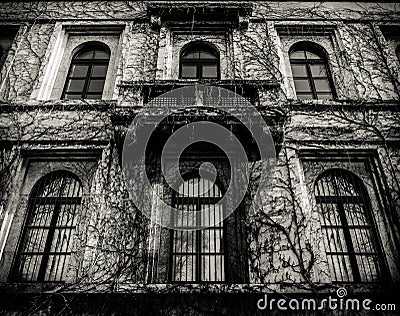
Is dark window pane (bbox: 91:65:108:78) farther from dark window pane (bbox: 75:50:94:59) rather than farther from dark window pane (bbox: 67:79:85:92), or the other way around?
dark window pane (bbox: 75:50:94:59)

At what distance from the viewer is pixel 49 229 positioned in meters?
7.88

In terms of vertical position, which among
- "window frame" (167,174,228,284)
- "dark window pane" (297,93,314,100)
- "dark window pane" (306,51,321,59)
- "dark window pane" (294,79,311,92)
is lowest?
"window frame" (167,174,228,284)

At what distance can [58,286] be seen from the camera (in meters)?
7.08

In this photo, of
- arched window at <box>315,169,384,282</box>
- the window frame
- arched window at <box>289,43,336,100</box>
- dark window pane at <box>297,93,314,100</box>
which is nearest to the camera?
the window frame

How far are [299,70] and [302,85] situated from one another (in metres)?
0.57

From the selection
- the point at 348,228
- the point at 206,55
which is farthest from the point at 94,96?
the point at 348,228

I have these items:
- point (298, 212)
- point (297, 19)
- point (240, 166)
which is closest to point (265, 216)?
point (298, 212)

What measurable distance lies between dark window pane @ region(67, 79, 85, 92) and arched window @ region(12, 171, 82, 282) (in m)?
2.56

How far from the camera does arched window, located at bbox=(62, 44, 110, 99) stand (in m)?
10.1

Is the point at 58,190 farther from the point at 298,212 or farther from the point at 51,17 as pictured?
the point at 51,17

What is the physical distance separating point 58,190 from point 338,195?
5810mm

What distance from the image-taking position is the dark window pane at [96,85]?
10.1m

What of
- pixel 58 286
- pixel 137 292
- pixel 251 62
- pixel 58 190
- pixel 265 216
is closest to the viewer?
pixel 137 292

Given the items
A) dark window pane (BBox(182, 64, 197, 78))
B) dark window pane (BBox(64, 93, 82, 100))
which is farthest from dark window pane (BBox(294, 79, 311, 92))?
dark window pane (BBox(64, 93, 82, 100))
